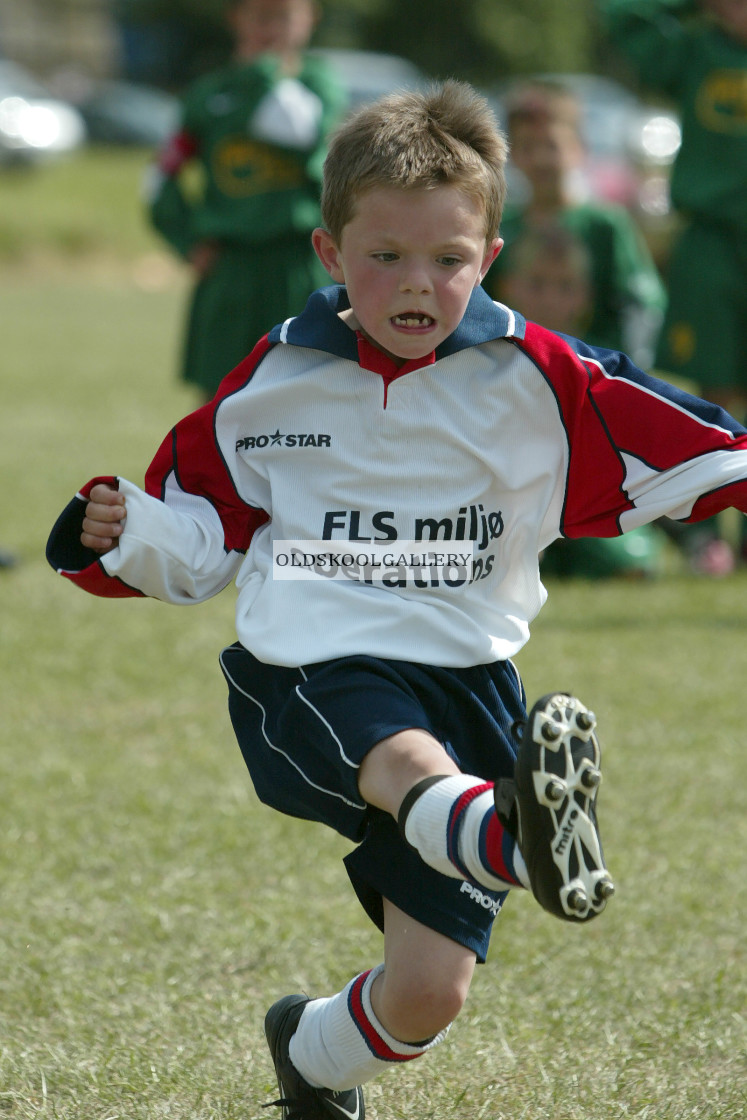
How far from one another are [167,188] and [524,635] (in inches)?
185

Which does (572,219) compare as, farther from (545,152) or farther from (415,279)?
(415,279)

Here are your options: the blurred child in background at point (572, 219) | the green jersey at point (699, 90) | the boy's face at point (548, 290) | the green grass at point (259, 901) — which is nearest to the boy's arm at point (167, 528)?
the green grass at point (259, 901)

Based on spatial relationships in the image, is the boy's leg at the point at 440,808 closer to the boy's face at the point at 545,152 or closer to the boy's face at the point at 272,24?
the boy's face at the point at 545,152

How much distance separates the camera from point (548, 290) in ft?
19.5

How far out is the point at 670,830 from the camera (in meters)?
3.61

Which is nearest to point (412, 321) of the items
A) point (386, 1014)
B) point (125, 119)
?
point (386, 1014)

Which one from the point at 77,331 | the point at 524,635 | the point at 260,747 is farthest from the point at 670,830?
the point at 77,331

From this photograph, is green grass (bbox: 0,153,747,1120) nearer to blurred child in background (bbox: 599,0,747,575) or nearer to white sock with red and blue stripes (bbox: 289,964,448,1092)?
white sock with red and blue stripes (bbox: 289,964,448,1092)

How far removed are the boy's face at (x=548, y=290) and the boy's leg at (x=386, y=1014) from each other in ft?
13.1

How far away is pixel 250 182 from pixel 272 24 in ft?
2.10

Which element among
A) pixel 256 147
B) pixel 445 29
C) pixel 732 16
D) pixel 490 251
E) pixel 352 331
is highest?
pixel 490 251

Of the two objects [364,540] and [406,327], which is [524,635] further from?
[406,327]

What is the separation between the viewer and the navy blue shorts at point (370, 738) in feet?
7.03

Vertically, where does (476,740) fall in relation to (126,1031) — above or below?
above
